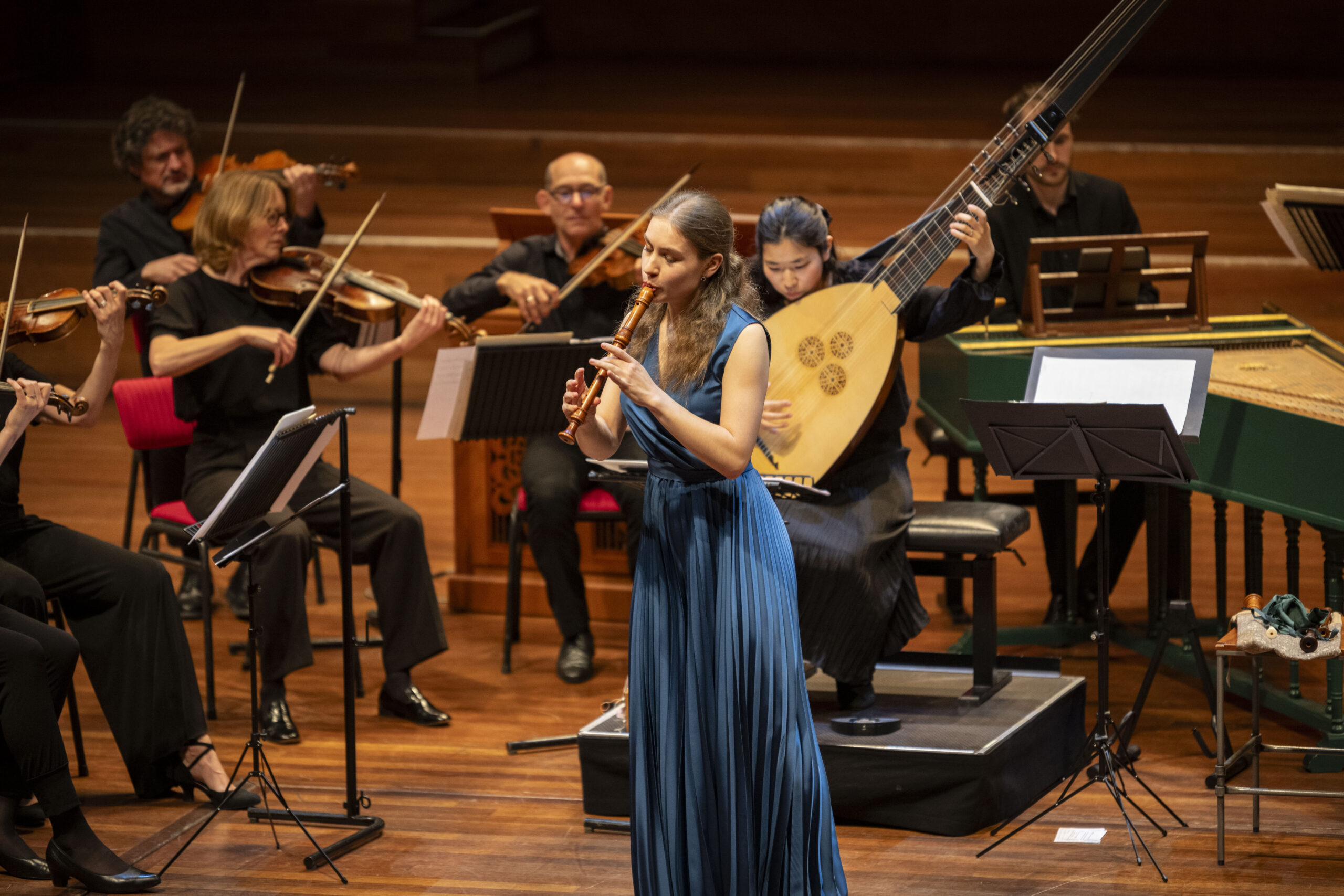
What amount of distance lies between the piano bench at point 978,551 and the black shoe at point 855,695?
227 mm

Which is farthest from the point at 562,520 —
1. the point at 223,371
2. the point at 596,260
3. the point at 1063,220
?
the point at 1063,220

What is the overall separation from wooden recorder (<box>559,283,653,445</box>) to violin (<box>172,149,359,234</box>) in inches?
112

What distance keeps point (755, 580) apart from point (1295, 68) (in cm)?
808

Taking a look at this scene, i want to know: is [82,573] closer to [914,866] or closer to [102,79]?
[914,866]

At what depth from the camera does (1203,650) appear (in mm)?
4281

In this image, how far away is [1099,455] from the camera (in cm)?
294

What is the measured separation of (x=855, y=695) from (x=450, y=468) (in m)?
3.30

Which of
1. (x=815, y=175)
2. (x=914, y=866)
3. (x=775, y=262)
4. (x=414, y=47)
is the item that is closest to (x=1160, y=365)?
(x=775, y=262)

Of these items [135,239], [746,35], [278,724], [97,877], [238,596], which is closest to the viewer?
[97,877]

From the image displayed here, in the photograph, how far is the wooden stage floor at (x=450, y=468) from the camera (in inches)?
119

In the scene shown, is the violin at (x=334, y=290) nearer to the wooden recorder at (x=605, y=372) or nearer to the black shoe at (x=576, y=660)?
the black shoe at (x=576, y=660)

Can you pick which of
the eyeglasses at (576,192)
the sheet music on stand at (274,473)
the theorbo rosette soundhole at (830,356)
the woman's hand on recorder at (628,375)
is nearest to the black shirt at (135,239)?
the eyeglasses at (576,192)

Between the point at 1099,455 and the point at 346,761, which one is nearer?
the point at 1099,455

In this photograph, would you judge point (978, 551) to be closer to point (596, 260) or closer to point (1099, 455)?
point (1099, 455)
